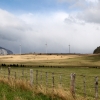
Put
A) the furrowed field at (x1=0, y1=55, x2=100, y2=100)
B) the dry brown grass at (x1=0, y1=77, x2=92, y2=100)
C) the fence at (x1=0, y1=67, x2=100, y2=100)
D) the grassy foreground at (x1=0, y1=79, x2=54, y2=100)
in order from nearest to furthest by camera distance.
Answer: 1. the dry brown grass at (x1=0, y1=77, x2=92, y2=100)
2. the grassy foreground at (x1=0, y1=79, x2=54, y2=100)
3. the furrowed field at (x1=0, y1=55, x2=100, y2=100)
4. the fence at (x1=0, y1=67, x2=100, y2=100)

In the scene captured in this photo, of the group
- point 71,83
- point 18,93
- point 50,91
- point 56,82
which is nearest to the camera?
point 71,83

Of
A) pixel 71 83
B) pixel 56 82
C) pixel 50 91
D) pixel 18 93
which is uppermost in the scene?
pixel 71 83

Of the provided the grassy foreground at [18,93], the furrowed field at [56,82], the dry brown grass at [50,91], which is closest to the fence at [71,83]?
the furrowed field at [56,82]

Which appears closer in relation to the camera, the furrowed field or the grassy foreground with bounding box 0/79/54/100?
the grassy foreground with bounding box 0/79/54/100

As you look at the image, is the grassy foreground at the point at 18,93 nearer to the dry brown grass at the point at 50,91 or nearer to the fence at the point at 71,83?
the dry brown grass at the point at 50,91

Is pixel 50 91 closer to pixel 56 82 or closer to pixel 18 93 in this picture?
pixel 18 93

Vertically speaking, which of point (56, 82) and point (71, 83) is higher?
point (71, 83)

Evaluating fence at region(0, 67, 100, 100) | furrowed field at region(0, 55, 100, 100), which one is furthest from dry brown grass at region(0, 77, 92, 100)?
fence at region(0, 67, 100, 100)

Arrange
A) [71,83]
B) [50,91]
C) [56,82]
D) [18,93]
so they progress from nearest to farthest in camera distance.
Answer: [71,83] → [18,93] → [50,91] → [56,82]

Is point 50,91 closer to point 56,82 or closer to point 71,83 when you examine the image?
point 71,83

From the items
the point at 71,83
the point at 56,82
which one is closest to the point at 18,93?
the point at 71,83

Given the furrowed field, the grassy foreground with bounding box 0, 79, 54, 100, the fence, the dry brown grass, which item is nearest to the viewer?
the dry brown grass

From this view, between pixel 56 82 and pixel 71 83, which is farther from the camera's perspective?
pixel 56 82

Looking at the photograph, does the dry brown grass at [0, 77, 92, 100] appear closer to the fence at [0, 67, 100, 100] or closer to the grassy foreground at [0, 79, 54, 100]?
the grassy foreground at [0, 79, 54, 100]
